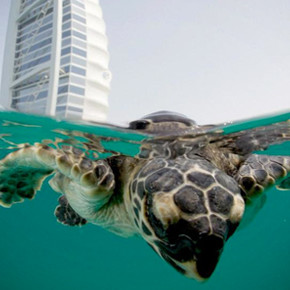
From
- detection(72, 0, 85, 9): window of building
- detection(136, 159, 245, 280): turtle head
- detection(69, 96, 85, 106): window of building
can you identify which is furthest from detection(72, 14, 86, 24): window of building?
detection(136, 159, 245, 280): turtle head

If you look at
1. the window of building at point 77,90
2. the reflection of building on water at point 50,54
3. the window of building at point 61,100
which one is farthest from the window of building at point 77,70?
the window of building at point 61,100

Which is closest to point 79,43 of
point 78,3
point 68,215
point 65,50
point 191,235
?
point 65,50

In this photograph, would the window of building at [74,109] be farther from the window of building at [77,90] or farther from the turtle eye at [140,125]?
the turtle eye at [140,125]

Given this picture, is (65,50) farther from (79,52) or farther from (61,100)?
(61,100)

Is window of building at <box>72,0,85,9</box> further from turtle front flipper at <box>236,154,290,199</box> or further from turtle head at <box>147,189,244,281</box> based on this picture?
turtle head at <box>147,189,244,281</box>

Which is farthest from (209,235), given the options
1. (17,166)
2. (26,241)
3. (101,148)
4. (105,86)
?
(105,86)

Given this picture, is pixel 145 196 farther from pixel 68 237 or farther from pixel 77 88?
pixel 77 88
